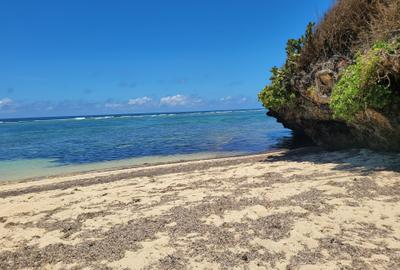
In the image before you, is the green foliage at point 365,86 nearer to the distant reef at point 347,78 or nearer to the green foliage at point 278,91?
the distant reef at point 347,78

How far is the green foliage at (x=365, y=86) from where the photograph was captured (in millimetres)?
7703

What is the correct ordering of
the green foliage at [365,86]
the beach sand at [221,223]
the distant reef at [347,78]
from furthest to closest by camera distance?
the distant reef at [347,78] < the green foliage at [365,86] < the beach sand at [221,223]

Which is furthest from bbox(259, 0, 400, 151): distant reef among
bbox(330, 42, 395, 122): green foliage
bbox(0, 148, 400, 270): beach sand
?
bbox(0, 148, 400, 270): beach sand

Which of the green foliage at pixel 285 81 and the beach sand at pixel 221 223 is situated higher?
the green foliage at pixel 285 81

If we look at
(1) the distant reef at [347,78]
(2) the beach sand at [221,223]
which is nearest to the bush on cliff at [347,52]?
(1) the distant reef at [347,78]

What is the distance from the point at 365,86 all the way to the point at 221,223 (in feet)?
16.5

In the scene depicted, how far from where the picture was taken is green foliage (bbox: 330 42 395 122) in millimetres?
7703

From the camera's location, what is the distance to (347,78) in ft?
28.2

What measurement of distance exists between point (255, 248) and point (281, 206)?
185 cm

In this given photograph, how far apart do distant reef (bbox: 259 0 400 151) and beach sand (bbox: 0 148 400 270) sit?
60.9 inches

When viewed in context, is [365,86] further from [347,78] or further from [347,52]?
[347,52]

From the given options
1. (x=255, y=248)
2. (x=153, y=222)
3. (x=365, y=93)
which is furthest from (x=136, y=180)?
(x=365, y=93)

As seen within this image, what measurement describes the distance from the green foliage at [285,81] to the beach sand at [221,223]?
3741 millimetres

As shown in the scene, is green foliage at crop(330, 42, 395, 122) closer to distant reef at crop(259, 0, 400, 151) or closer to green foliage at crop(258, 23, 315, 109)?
distant reef at crop(259, 0, 400, 151)
